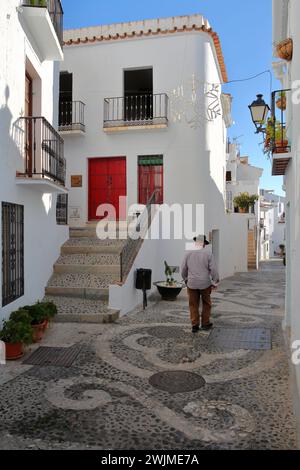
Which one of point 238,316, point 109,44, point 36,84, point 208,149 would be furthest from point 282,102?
point 109,44

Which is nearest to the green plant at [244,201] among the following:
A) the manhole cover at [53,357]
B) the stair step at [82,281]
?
the stair step at [82,281]

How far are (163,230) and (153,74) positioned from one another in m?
5.21

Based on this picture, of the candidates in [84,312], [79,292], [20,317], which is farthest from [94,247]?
[20,317]

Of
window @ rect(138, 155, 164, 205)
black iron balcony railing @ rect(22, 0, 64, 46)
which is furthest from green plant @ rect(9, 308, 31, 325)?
window @ rect(138, 155, 164, 205)

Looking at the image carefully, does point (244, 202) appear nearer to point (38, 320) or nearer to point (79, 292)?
point (79, 292)

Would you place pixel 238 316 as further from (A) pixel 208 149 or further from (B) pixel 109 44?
(B) pixel 109 44

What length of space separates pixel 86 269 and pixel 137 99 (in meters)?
7.02

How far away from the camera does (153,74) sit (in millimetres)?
12602

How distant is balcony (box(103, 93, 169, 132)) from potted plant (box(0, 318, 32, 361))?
8565 mm

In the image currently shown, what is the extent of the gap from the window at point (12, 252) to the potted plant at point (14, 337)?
98cm

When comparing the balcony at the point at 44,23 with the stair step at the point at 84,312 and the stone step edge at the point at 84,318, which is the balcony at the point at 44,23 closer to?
the stair step at the point at 84,312

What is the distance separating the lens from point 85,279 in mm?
8914

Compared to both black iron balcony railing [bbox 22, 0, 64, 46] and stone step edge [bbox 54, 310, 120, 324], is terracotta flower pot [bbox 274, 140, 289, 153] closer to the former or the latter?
stone step edge [bbox 54, 310, 120, 324]

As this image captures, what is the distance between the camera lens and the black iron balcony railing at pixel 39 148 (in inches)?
289
